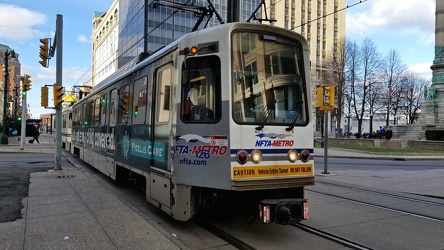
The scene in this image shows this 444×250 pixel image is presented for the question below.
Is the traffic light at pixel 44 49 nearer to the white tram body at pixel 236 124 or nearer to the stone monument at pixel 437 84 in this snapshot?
the white tram body at pixel 236 124

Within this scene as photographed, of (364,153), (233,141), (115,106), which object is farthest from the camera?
(364,153)

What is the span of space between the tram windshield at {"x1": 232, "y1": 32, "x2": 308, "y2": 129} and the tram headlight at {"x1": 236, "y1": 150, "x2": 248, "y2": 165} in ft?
1.40

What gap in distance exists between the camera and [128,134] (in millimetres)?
8383

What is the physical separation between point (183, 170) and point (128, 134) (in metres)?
3.12

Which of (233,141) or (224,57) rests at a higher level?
(224,57)

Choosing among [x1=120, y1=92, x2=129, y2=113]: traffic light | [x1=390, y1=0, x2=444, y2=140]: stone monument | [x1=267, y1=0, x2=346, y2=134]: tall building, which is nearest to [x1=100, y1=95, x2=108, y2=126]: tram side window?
[x1=120, y1=92, x2=129, y2=113]: traffic light

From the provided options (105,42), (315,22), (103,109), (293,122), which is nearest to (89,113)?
(103,109)

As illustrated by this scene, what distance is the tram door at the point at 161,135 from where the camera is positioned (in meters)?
6.14

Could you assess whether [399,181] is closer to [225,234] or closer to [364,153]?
[225,234]

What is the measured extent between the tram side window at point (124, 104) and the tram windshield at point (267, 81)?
Result: 3.74 metres

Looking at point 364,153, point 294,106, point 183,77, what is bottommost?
point 364,153

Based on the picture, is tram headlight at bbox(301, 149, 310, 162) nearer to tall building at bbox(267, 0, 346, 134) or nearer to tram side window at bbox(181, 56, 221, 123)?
tram side window at bbox(181, 56, 221, 123)

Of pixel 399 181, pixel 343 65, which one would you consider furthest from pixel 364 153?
pixel 343 65

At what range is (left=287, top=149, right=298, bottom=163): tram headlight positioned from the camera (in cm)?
566
